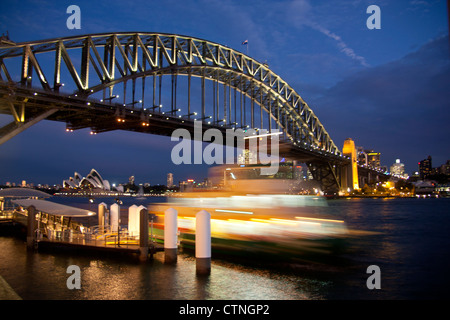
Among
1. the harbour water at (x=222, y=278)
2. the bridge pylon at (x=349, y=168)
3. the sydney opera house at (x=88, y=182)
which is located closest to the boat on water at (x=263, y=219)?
the harbour water at (x=222, y=278)

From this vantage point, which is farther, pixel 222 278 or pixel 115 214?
pixel 115 214

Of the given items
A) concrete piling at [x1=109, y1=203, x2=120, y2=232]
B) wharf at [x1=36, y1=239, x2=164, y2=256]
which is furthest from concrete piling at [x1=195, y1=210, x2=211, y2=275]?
concrete piling at [x1=109, y1=203, x2=120, y2=232]

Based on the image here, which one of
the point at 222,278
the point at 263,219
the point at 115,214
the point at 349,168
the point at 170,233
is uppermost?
the point at 349,168

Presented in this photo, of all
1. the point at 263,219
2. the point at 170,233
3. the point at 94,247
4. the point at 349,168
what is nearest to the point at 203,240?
the point at 170,233

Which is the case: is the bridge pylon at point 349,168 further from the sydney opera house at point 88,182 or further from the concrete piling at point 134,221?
the concrete piling at point 134,221

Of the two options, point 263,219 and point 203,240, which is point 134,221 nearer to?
point 263,219
